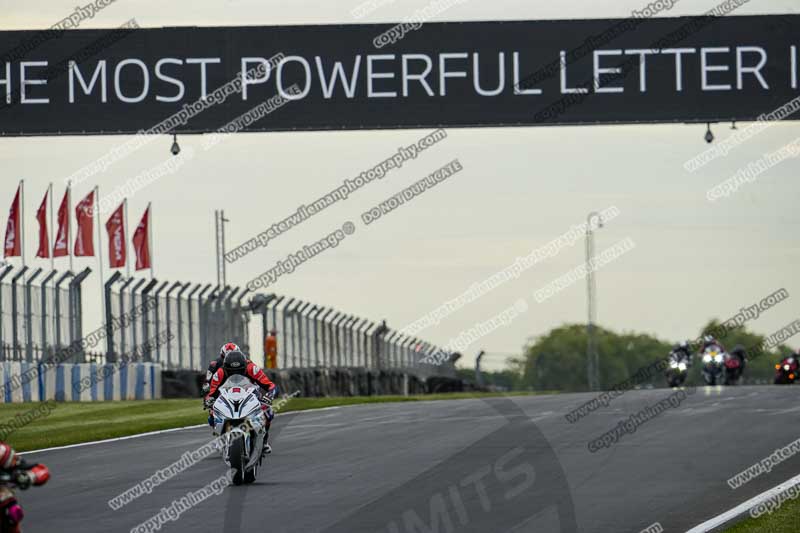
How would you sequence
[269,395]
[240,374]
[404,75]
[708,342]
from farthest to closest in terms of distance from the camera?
[708,342] < [404,75] < [269,395] < [240,374]

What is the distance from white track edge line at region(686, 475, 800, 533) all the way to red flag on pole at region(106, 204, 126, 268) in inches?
1173

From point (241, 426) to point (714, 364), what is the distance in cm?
2370

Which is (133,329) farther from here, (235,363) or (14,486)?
(14,486)

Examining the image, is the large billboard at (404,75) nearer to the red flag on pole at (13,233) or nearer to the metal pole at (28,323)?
the metal pole at (28,323)

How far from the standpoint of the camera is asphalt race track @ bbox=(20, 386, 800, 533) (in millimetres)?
11555

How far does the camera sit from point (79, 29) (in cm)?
2225

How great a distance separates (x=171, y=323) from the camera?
33.2m

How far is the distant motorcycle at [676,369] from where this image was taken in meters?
34.4

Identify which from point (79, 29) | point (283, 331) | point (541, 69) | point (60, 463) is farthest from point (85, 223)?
point (60, 463)

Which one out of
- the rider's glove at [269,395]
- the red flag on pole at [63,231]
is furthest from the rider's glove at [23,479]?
the red flag on pole at [63,231]

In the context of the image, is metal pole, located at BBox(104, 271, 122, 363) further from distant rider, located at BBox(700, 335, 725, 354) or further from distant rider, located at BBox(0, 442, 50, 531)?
distant rider, located at BBox(0, 442, 50, 531)

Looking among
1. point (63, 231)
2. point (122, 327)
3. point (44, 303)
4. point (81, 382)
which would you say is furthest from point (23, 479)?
point (63, 231)

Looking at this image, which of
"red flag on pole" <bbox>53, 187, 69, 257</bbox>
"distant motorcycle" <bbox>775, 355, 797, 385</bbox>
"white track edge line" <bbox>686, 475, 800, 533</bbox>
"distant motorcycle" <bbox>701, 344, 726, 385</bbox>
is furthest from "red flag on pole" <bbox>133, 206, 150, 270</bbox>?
"white track edge line" <bbox>686, 475, 800, 533</bbox>

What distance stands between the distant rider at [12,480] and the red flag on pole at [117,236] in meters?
34.0
